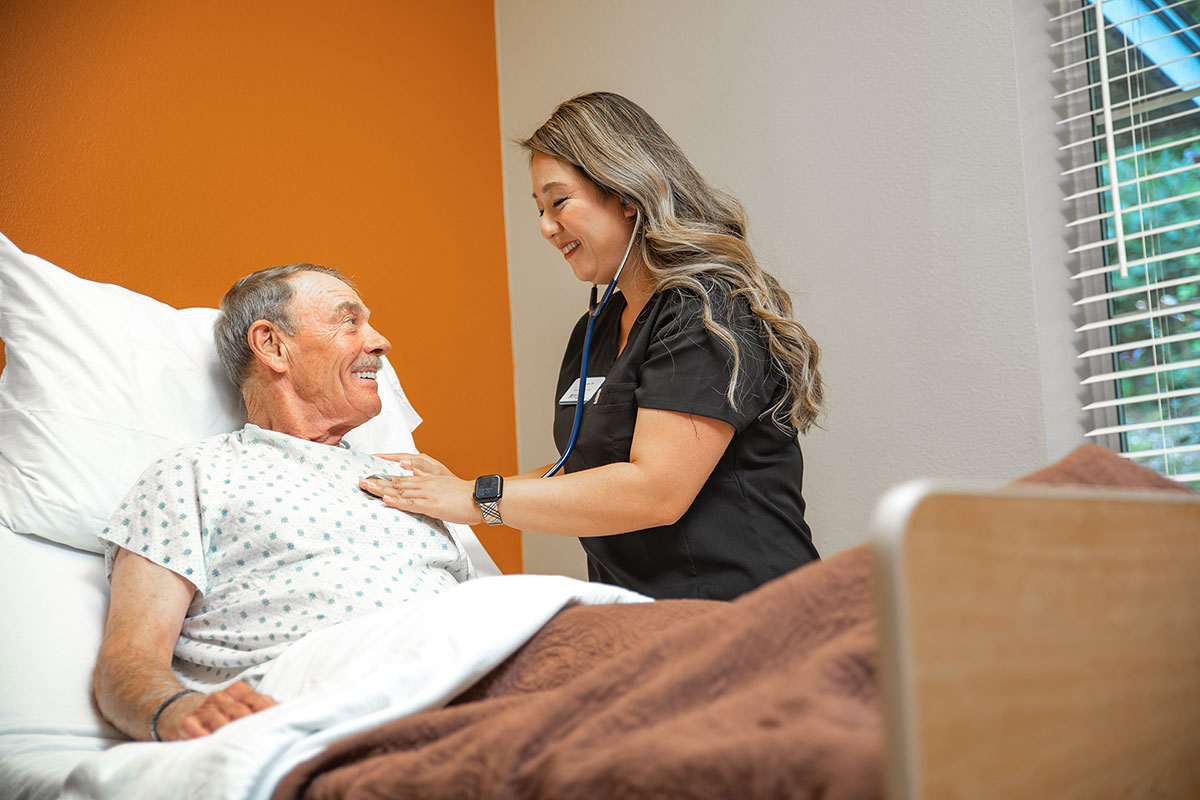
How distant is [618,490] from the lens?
1.53 m

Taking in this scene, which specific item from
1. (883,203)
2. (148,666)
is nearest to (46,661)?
(148,666)

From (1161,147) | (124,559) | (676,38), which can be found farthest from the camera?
(676,38)

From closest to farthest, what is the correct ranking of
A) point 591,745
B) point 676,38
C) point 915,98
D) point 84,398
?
point 591,745, point 84,398, point 915,98, point 676,38

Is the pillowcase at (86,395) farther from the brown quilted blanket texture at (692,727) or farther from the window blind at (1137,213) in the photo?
the window blind at (1137,213)

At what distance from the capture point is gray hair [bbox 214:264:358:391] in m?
1.61

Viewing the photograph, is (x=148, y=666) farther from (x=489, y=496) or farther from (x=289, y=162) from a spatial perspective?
(x=289, y=162)

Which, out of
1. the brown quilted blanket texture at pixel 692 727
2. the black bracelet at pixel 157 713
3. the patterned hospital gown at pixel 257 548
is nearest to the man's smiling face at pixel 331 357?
the patterned hospital gown at pixel 257 548

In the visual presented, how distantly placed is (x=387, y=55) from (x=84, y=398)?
4.17ft

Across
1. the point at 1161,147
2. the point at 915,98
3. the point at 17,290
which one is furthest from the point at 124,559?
the point at 1161,147

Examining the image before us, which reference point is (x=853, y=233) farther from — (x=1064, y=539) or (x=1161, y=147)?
(x=1064, y=539)

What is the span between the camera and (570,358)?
2025mm

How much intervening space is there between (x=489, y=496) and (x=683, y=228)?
1.95 feet

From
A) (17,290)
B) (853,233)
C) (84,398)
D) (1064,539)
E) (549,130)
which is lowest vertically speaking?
(1064,539)

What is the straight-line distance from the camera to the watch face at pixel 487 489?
153 centimetres
